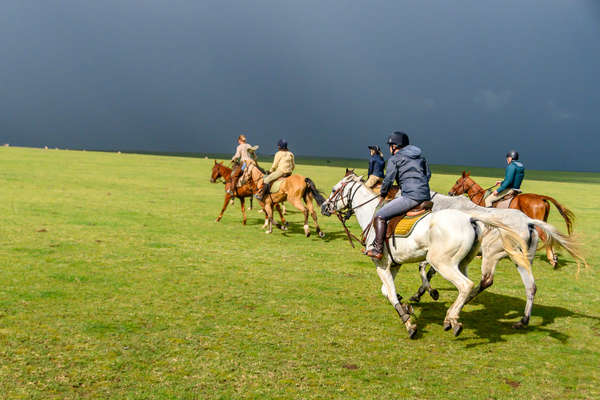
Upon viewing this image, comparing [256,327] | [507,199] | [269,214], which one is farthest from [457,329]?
[269,214]

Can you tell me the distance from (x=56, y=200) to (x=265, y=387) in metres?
19.0

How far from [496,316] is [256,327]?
427cm

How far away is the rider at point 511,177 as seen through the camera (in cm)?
1240

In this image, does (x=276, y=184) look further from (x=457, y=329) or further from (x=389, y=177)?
(x=457, y=329)

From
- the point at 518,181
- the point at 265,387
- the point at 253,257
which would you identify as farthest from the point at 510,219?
the point at 253,257

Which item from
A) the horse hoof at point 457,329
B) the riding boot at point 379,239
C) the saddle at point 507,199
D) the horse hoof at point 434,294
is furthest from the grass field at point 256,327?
the saddle at point 507,199

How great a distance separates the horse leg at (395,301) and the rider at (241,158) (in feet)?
35.7

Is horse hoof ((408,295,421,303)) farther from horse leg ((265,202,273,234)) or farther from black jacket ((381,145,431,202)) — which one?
horse leg ((265,202,273,234))

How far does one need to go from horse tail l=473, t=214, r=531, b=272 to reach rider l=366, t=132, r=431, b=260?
3.33 feet

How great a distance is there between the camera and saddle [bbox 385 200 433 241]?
22.9 feet

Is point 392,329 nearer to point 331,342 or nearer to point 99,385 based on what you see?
point 331,342

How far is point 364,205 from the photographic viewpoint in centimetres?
840

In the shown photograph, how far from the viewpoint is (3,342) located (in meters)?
6.02

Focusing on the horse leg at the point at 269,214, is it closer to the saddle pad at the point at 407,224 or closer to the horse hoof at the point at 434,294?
the horse hoof at the point at 434,294
